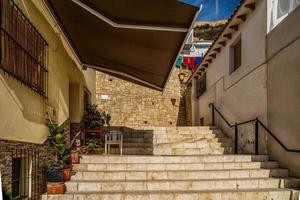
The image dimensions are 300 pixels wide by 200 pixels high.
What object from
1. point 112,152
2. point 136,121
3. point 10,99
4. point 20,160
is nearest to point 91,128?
point 112,152

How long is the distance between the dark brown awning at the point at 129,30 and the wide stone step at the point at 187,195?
3.42 metres

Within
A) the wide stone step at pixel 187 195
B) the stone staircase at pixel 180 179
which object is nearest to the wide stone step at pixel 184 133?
the stone staircase at pixel 180 179

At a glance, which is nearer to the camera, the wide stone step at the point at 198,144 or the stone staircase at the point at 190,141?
the stone staircase at the point at 190,141

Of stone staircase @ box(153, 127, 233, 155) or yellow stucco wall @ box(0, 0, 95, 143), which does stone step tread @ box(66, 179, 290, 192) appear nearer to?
yellow stucco wall @ box(0, 0, 95, 143)

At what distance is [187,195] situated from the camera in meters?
7.85

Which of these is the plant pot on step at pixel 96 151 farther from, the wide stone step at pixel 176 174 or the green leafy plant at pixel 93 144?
the wide stone step at pixel 176 174

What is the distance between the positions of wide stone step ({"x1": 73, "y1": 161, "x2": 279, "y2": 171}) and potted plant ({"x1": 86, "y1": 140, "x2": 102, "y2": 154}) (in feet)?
9.66

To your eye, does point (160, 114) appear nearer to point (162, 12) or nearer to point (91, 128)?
point (91, 128)

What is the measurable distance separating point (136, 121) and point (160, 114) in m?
1.99

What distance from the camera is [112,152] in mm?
13156

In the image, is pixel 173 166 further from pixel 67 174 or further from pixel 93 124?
pixel 93 124

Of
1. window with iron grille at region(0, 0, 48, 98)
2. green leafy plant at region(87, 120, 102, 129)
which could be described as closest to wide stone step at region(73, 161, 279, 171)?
window with iron grille at region(0, 0, 48, 98)

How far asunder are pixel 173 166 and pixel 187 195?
1.65 m

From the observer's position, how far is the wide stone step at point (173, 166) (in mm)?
9375
